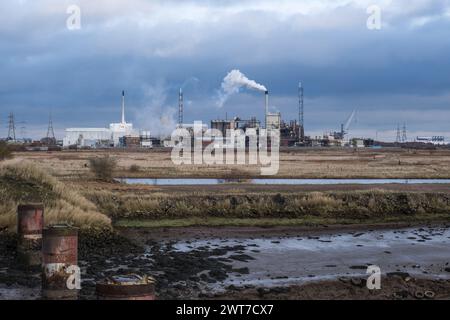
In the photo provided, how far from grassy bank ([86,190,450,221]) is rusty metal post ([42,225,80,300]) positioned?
14146 mm

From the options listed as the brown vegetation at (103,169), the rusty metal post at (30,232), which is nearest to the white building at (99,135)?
the brown vegetation at (103,169)

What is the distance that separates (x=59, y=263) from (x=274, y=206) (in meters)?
16.9

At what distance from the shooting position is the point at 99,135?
199375 millimetres

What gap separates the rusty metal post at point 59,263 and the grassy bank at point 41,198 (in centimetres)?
745

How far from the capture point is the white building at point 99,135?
19162 cm

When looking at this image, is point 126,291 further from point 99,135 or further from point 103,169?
point 99,135

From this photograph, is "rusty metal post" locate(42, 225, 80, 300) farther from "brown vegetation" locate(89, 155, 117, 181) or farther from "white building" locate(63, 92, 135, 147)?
"white building" locate(63, 92, 135, 147)

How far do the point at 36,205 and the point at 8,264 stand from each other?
58.7 inches

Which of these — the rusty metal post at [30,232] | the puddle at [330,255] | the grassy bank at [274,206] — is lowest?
the puddle at [330,255]

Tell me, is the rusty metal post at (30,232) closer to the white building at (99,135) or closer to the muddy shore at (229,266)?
the muddy shore at (229,266)

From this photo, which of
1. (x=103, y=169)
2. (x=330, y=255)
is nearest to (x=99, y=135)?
(x=103, y=169)
